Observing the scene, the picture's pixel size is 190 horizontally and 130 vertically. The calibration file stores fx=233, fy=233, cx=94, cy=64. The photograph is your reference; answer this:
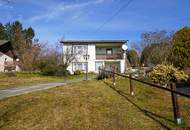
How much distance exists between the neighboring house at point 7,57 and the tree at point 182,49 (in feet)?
83.4

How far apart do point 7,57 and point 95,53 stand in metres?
16.6

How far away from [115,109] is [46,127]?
2394 millimetres

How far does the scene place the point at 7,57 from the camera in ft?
142

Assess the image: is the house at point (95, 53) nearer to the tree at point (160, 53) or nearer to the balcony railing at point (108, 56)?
the balcony railing at point (108, 56)

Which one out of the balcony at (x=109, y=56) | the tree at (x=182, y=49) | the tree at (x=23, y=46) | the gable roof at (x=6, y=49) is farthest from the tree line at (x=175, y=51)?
the gable roof at (x=6, y=49)

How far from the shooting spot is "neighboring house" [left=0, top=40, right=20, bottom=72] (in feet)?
128

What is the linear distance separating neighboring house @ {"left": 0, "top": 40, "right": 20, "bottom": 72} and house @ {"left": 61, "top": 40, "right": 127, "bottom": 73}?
9.46 metres

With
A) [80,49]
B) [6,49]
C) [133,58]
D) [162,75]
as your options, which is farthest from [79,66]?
[162,75]

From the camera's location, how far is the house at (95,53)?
1503 inches

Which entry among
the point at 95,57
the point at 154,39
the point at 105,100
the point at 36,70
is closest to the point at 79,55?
the point at 95,57

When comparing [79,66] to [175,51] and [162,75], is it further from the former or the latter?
[162,75]

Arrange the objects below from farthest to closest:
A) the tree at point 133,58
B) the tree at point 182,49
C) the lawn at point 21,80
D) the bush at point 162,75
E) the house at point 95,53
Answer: the tree at point 133,58 < the house at point 95,53 < the tree at point 182,49 < the lawn at point 21,80 < the bush at point 162,75

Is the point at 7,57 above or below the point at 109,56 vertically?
above

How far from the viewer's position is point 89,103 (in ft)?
28.1
